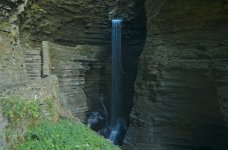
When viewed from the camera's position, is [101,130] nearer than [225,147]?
No

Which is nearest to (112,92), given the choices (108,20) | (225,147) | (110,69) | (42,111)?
(110,69)

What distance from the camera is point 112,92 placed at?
2139 cm

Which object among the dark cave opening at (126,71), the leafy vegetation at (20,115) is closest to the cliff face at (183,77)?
the dark cave opening at (126,71)

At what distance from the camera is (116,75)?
70.4 feet

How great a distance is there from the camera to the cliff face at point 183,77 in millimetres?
13609

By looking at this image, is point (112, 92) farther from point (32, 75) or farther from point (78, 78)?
point (32, 75)

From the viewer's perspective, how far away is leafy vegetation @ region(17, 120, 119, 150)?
9.58 m

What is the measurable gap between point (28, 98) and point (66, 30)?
10.8 meters

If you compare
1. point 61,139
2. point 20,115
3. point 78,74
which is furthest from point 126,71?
point 20,115

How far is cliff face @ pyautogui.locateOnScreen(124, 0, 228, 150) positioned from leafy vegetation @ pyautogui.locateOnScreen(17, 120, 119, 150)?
444cm

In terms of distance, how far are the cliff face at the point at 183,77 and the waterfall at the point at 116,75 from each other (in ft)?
15.4

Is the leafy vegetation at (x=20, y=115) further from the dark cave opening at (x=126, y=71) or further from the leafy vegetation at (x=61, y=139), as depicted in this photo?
the dark cave opening at (x=126, y=71)

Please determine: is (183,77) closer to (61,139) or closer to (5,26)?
(61,139)

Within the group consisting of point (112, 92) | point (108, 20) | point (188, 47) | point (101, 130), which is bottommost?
point (101, 130)
